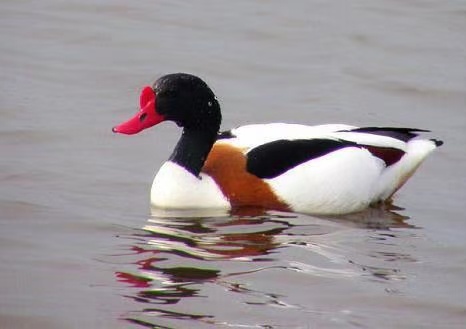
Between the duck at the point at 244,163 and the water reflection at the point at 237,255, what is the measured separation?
0.43 feet

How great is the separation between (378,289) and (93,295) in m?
1.72

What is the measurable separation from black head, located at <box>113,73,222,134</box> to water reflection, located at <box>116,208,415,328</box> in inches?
26.3

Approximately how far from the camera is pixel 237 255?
9102 millimetres

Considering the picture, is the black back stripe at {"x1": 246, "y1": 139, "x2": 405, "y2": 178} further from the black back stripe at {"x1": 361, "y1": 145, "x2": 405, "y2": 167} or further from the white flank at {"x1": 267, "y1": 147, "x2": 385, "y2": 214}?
the black back stripe at {"x1": 361, "y1": 145, "x2": 405, "y2": 167}

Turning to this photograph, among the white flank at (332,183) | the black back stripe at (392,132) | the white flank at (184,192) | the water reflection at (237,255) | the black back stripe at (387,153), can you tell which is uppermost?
the black back stripe at (392,132)

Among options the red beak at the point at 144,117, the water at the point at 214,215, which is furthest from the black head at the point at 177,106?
the water at the point at 214,215

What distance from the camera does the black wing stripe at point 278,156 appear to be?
33.6ft

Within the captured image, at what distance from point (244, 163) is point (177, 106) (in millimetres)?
628

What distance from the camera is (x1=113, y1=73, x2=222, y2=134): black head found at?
1019cm

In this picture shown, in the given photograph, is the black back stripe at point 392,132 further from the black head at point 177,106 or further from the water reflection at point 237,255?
the black head at point 177,106

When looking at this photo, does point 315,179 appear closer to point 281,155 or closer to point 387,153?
point 281,155

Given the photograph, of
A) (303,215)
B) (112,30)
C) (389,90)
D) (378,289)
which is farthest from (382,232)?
(112,30)

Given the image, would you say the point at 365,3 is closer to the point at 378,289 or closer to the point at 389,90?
the point at 389,90

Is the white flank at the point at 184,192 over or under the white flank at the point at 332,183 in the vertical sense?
under
